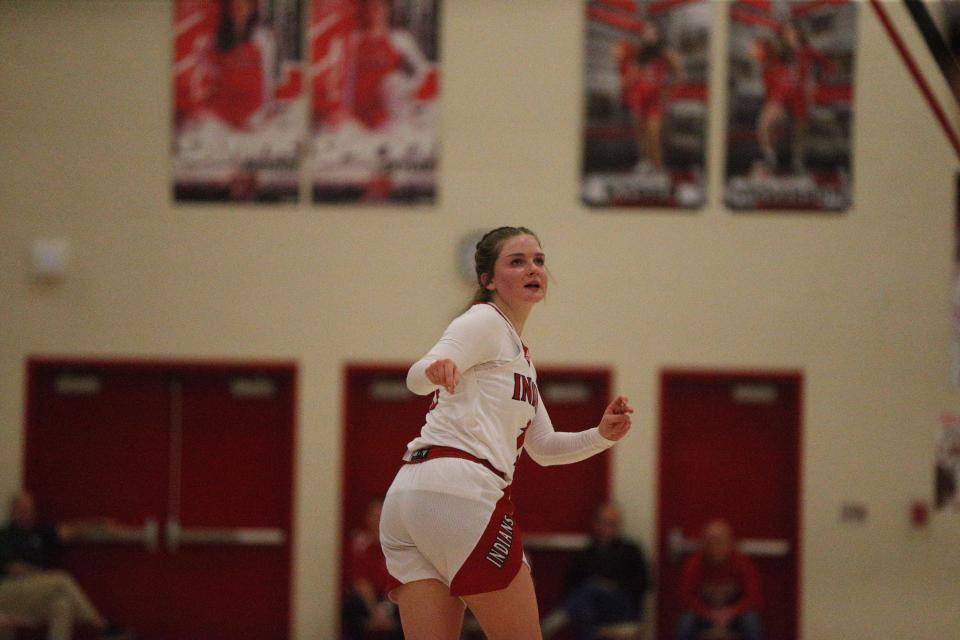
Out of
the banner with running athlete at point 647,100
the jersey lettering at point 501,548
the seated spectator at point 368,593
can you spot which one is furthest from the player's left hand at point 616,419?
the banner with running athlete at point 647,100

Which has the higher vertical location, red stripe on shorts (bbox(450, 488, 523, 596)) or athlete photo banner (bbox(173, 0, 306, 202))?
athlete photo banner (bbox(173, 0, 306, 202))

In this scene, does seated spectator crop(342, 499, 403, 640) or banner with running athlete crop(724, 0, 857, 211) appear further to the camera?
banner with running athlete crop(724, 0, 857, 211)

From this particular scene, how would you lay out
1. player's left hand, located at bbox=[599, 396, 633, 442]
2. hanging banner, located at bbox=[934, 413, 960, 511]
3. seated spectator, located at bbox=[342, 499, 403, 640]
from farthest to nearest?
hanging banner, located at bbox=[934, 413, 960, 511]
seated spectator, located at bbox=[342, 499, 403, 640]
player's left hand, located at bbox=[599, 396, 633, 442]

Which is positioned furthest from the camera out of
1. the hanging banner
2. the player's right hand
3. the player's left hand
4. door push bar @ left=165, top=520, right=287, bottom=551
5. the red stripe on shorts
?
door push bar @ left=165, top=520, right=287, bottom=551

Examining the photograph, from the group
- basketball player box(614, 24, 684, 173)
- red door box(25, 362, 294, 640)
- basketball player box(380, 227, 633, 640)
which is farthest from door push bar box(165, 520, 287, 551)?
basketball player box(380, 227, 633, 640)

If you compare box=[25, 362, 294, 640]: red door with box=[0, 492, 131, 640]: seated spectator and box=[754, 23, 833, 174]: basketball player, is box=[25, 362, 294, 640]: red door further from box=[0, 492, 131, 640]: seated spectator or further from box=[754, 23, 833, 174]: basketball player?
box=[754, 23, 833, 174]: basketball player

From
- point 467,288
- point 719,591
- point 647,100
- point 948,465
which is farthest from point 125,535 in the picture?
point 948,465

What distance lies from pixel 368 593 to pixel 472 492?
597 centimetres

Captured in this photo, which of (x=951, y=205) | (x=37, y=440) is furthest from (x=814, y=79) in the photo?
(x=37, y=440)

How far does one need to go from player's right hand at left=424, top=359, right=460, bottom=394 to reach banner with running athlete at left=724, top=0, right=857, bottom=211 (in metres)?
6.82

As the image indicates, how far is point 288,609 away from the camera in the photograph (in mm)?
9766

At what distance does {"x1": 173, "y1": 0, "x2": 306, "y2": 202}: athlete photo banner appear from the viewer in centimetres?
974

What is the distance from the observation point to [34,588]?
9180 mm

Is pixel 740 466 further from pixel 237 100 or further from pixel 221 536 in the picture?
pixel 237 100
